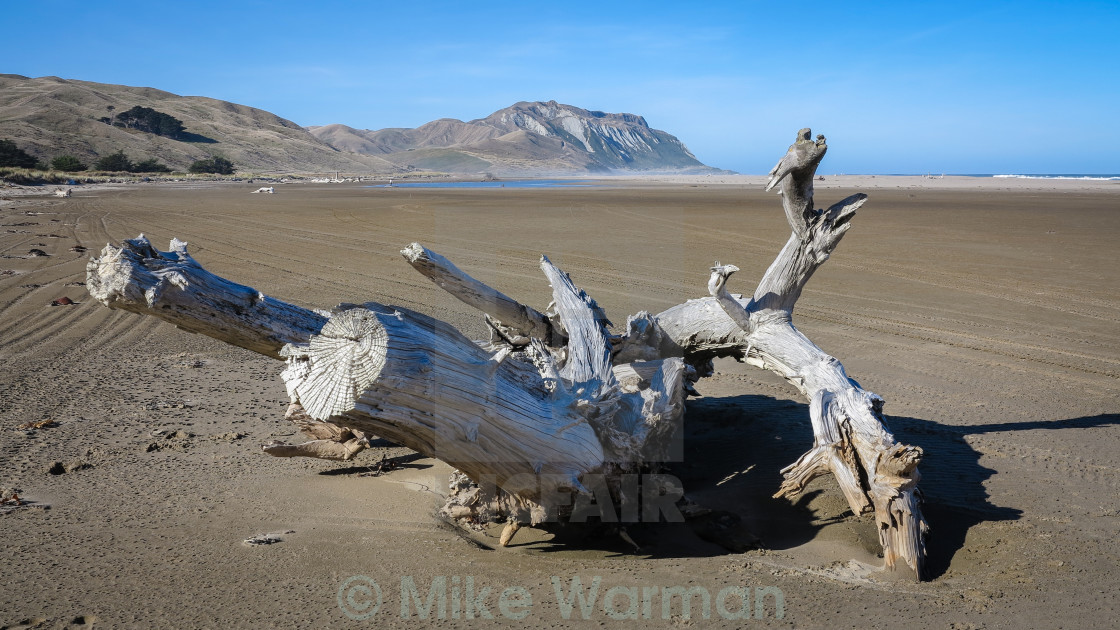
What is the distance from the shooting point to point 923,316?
29.3 feet

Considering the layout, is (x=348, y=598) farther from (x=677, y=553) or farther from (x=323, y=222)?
(x=323, y=222)

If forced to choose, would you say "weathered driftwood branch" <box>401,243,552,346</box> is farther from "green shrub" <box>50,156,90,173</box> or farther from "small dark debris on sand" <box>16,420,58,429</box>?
"green shrub" <box>50,156,90,173</box>

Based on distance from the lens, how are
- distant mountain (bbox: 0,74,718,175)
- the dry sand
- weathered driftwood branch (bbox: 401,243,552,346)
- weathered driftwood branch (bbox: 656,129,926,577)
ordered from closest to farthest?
the dry sand → weathered driftwood branch (bbox: 656,129,926,577) → weathered driftwood branch (bbox: 401,243,552,346) → distant mountain (bbox: 0,74,718,175)

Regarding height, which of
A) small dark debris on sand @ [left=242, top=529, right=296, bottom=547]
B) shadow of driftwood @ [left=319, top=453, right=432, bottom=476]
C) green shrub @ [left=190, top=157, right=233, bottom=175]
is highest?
green shrub @ [left=190, top=157, right=233, bottom=175]

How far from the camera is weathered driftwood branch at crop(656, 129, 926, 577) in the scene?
3367 mm

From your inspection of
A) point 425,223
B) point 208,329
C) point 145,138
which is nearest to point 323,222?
point 425,223

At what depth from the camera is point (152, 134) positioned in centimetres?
8056

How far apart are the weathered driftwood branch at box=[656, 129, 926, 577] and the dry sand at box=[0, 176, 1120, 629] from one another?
28cm

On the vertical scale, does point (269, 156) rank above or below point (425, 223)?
above

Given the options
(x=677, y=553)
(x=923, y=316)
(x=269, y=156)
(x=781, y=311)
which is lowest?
(x=677, y=553)

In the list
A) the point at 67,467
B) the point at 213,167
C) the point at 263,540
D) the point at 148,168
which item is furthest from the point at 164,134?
the point at 263,540

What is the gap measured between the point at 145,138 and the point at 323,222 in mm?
69704

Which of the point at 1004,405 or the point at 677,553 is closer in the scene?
the point at 677,553

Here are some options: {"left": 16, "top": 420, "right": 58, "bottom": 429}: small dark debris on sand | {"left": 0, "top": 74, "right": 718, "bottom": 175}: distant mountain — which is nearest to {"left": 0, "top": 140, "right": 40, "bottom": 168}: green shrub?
{"left": 0, "top": 74, "right": 718, "bottom": 175}: distant mountain
